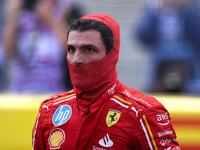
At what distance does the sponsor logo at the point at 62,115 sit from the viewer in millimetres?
1839

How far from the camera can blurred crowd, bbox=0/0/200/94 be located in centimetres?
445

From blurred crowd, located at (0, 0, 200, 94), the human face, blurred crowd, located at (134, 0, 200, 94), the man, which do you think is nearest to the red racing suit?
the man

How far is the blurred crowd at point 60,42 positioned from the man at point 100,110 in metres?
2.57

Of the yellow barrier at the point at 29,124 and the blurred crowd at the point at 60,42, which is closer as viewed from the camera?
the yellow barrier at the point at 29,124

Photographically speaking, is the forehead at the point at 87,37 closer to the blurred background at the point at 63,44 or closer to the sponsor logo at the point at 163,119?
the sponsor logo at the point at 163,119

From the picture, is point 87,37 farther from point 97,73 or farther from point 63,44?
point 63,44

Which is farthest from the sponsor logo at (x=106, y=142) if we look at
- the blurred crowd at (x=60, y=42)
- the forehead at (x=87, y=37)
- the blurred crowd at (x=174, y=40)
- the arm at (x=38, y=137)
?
the blurred crowd at (x=174, y=40)

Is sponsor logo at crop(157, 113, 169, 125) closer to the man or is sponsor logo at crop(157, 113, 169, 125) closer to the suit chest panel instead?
the man

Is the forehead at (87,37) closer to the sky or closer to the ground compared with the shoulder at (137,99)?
closer to the sky

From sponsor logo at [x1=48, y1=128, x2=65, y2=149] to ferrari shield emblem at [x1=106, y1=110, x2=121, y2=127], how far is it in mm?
291

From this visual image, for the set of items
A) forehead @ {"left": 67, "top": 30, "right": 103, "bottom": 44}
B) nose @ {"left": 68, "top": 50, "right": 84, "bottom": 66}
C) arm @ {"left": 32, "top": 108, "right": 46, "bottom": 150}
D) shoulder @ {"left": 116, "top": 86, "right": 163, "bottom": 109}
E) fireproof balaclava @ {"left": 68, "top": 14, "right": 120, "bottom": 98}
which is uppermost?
forehead @ {"left": 67, "top": 30, "right": 103, "bottom": 44}

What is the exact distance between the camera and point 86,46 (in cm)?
173

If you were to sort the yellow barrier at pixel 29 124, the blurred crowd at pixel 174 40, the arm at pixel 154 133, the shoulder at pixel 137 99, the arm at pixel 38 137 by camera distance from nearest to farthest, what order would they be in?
the arm at pixel 154 133, the shoulder at pixel 137 99, the arm at pixel 38 137, the yellow barrier at pixel 29 124, the blurred crowd at pixel 174 40

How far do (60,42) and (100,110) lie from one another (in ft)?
9.35
